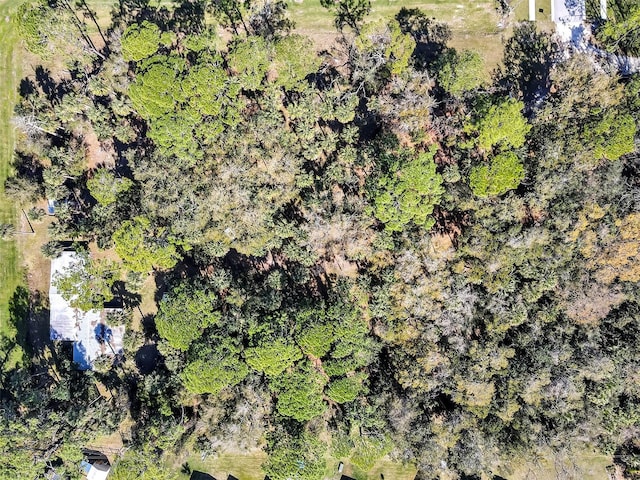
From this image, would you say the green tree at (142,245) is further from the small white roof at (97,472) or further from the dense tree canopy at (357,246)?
the small white roof at (97,472)

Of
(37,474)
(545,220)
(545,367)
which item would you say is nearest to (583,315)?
(545,367)

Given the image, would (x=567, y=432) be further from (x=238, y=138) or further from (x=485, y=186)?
(x=238, y=138)

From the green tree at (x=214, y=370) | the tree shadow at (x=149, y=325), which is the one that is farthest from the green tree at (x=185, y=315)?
the tree shadow at (x=149, y=325)

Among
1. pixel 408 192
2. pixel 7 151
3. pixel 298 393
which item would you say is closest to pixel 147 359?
pixel 298 393

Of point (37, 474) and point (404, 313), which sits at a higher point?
point (404, 313)

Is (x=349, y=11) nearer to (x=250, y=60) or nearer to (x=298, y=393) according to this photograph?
(x=250, y=60)
